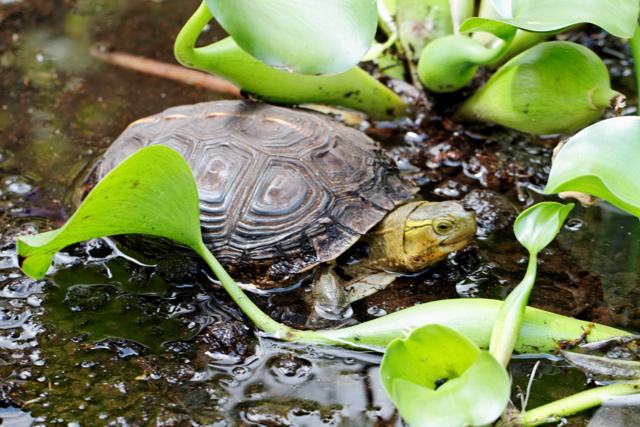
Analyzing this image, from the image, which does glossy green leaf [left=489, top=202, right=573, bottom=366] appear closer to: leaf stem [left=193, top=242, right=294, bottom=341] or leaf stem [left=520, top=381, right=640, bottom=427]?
leaf stem [left=520, top=381, right=640, bottom=427]

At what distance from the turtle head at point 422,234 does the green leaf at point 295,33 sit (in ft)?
2.26

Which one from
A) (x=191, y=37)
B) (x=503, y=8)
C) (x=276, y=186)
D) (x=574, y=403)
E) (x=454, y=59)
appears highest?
(x=503, y=8)

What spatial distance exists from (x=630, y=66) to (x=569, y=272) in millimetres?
1649

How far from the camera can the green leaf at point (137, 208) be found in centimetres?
204

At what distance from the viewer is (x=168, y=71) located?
380cm

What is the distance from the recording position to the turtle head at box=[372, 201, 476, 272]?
A: 101 inches

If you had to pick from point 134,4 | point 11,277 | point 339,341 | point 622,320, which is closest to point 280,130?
point 339,341

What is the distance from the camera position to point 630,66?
12.6 ft

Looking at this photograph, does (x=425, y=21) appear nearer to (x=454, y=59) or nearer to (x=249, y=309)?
(x=454, y=59)

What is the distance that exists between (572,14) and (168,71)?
2.14 meters

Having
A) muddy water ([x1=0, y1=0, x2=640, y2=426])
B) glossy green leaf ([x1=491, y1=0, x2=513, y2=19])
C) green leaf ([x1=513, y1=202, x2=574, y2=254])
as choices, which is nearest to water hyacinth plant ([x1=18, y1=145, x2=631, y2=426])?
green leaf ([x1=513, y1=202, x2=574, y2=254])

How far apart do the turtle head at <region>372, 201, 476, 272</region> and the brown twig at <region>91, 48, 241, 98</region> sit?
4.23ft

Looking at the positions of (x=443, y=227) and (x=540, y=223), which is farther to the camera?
(x=443, y=227)

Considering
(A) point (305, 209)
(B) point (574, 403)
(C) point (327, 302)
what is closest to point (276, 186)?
(A) point (305, 209)
